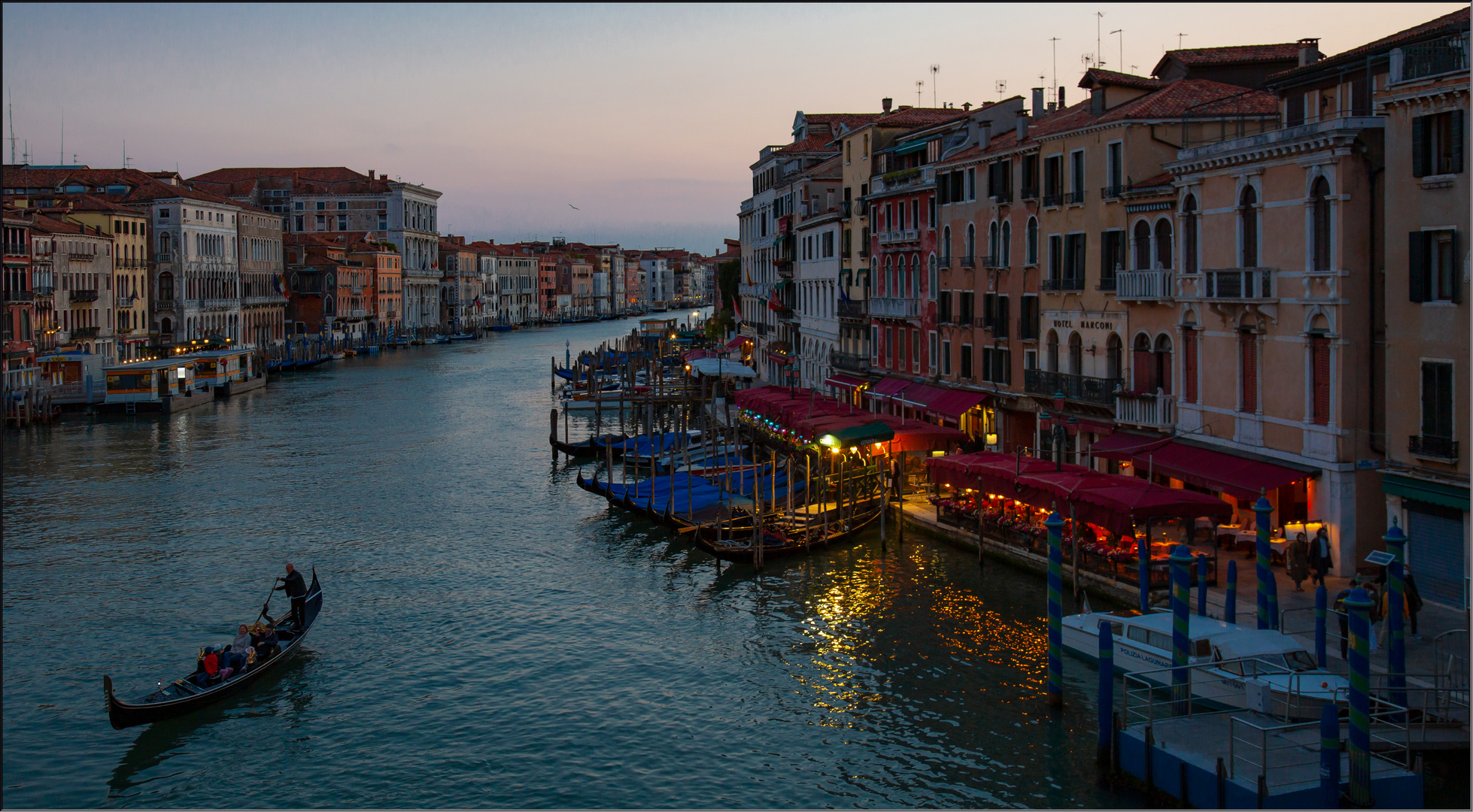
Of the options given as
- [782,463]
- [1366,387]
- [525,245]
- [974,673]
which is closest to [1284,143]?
[1366,387]

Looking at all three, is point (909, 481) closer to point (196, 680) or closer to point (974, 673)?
point (974, 673)

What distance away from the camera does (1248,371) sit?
18281 millimetres

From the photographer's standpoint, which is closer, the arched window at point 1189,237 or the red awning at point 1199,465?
the red awning at point 1199,465

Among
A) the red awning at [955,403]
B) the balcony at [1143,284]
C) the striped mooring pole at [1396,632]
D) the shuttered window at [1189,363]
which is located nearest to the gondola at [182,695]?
the striped mooring pole at [1396,632]

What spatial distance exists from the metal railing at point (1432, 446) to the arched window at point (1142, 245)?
6.85 metres

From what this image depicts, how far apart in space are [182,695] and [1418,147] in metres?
15.4

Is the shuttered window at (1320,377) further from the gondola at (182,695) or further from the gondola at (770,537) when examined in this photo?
the gondola at (182,695)

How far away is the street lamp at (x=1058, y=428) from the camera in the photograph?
20.4 metres

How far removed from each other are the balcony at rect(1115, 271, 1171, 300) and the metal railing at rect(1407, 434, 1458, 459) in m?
5.83

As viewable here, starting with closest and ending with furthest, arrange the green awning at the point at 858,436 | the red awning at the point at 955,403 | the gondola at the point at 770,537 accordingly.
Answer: the gondola at the point at 770,537 < the green awning at the point at 858,436 < the red awning at the point at 955,403

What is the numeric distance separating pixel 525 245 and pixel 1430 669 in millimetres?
156160

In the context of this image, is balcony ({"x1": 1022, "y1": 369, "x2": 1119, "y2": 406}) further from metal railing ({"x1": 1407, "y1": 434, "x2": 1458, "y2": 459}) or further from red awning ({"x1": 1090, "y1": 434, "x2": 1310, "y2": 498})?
metal railing ({"x1": 1407, "y1": 434, "x2": 1458, "y2": 459})

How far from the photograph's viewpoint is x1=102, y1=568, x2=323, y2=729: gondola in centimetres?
1398

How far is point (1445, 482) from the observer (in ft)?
48.1
